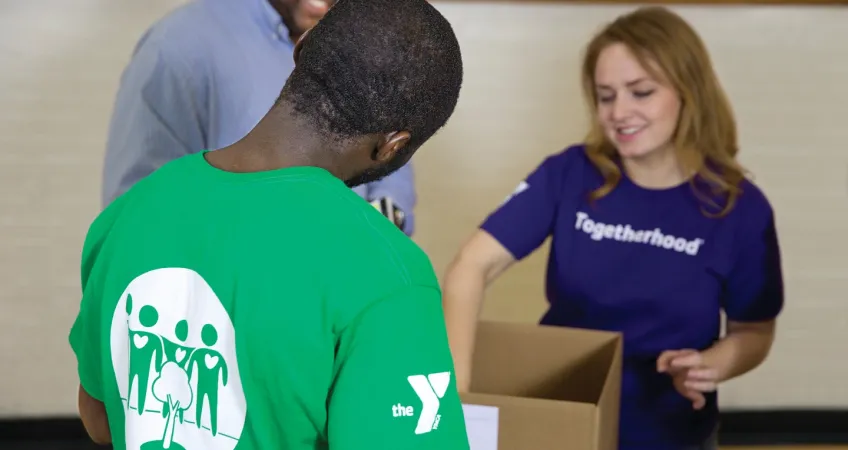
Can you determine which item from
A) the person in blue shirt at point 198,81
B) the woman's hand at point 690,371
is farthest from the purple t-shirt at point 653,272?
the person in blue shirt at point 198,81

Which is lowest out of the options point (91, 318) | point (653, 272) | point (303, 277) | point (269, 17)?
point (653, 272)

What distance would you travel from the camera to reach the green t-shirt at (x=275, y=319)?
731 mm

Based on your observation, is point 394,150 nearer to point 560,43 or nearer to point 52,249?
point 560,43

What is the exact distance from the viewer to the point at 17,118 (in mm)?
2580

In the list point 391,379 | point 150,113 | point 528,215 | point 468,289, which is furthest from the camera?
point 528,215

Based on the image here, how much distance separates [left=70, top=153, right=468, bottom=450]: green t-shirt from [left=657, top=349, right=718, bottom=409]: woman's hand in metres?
0.76

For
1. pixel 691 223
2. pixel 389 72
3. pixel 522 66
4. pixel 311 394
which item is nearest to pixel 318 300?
pixel 311 394

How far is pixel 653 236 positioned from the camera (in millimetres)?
1639

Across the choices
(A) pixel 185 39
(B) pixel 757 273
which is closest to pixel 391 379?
(A) pixel 185 39

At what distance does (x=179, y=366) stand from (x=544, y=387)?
0.75 metres

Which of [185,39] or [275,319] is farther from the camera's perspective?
[185,39]

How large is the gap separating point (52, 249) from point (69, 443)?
58 centimetres

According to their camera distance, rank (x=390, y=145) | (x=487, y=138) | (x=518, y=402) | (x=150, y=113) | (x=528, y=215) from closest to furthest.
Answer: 1. (x=390, y=145)
2. (x=518, y=402)
3. (x=150, y=113)
4. (x=528, y=215)
5. (x=487, y=138)

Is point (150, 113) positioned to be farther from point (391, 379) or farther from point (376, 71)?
point (391, 379)
